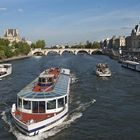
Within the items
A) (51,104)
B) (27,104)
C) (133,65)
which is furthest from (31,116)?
(133,65)

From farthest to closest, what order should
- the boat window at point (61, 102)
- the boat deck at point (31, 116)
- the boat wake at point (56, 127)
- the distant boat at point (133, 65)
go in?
the distant boat at point (133, 65)
the boat window at point (61, 102)
the boat deck at point (31, 116)
the boat wake at point (56, 127)

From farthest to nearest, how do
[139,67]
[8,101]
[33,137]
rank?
1. [139,67]
2. [8,101]
3. [33,137]

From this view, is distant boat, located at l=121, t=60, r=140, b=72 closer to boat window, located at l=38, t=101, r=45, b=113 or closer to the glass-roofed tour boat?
the glass-roofed tour boat

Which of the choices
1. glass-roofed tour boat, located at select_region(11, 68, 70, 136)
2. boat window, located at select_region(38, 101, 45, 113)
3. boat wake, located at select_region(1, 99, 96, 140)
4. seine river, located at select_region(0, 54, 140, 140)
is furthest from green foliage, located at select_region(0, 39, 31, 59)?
boat window, located at select_region(38, 101, 45, 113)

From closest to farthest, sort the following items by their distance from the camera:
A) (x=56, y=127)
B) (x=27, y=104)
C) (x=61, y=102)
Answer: (x=56, y=127)
(x=27, y=104)
(x=61, y=102)

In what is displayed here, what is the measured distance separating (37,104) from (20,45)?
140m

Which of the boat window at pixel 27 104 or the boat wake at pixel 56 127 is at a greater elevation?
the boat window at pixel 27 104

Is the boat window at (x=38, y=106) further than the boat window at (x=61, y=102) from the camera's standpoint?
No

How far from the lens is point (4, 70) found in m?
66.6

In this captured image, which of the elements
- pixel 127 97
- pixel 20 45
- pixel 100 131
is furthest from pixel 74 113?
pixel 20 45

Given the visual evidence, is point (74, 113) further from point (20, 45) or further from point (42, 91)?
point (20, 45)

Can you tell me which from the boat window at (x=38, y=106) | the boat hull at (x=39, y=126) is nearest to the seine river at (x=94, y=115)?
the boat hull at (x=39, y=126)

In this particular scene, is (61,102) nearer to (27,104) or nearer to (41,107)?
(41,107)

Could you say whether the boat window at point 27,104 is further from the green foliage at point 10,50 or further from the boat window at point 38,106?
the green foliage at point 10,50
